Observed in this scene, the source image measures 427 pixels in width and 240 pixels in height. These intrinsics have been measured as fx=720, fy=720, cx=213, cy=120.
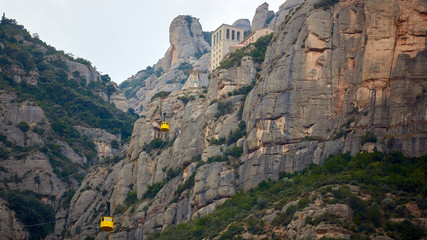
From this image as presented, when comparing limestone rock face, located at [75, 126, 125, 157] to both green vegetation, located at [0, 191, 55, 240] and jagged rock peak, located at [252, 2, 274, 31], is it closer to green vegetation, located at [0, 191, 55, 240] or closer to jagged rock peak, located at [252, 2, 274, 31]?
green vegetation, located at [0, 191, 55, 240]

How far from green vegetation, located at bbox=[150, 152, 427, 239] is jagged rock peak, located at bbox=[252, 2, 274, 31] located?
319 feet

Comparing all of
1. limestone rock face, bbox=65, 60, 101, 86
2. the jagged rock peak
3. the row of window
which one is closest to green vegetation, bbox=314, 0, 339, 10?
the row of window

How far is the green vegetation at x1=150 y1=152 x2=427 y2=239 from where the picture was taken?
2432 inches

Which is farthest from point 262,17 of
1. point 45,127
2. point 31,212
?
point 31,212

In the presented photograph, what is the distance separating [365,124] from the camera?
73.6m

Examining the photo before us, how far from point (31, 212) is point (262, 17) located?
278 ft

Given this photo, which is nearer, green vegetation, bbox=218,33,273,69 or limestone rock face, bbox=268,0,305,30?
green vegetation, bbox=218,33,273,69

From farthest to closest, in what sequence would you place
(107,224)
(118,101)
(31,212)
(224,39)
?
(118,101)
(224,39)
(31,212)
(107,224)

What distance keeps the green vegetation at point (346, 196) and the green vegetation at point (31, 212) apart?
Answer: 3444 centimetres

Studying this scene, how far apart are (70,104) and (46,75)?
31.2ft

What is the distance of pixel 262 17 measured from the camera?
173875 mm

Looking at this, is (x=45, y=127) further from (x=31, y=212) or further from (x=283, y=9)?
(x=283, y=9)

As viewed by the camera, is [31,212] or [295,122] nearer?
[295,122]

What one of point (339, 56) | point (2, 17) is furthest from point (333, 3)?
point (2, 17)
